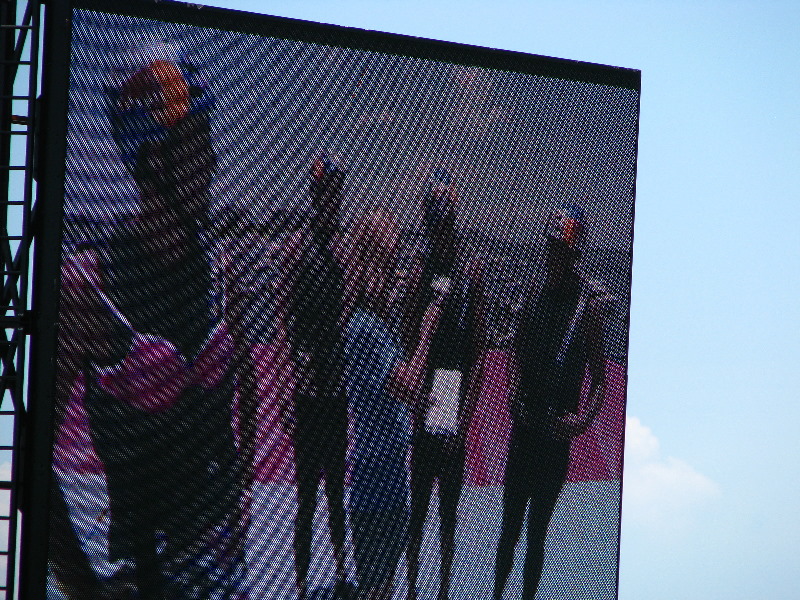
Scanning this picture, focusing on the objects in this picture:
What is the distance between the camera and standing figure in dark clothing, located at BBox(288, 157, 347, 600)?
3.24m

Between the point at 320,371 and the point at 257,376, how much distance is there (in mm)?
206

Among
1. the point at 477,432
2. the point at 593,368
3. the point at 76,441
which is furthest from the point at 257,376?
the point at 593,368

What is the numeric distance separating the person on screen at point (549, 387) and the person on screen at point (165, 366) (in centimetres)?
102

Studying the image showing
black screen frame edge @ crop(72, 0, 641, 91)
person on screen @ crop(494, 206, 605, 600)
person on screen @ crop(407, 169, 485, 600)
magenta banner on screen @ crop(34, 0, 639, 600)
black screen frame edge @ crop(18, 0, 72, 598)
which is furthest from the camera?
person on screen @ crop(494, 206, 605, 600)

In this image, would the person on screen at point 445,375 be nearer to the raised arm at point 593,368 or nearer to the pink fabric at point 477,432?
the pink fabric at point 477,432

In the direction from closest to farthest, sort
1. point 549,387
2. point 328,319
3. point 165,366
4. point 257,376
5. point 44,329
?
point 44,329, point 165,366, point 257,376, point 328,319, point 549,387

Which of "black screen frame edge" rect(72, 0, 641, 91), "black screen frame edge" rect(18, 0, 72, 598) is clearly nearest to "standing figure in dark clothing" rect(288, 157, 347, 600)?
"black screen frame edge" rect(72, 0, 641, 91)

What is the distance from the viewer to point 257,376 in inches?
127

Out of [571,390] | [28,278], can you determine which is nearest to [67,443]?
[28,278]

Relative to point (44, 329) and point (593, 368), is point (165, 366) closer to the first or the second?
point (44, 329)

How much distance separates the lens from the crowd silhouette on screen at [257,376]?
3.05 metres

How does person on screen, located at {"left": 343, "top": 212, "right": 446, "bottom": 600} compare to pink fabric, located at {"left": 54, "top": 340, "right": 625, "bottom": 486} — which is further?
person on screen, located at {"left": 343, "top": 212, "right": 446, "bottom": 600}

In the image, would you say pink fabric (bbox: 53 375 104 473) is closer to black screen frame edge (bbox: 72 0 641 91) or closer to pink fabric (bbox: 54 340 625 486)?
pink fabric (bbox: 54 340 625 486)

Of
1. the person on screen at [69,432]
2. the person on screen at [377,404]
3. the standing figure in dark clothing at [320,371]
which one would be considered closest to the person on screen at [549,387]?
the person on screen at [377,404]
